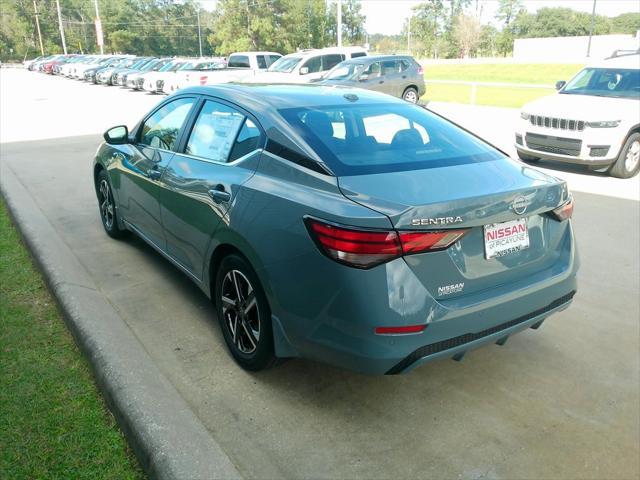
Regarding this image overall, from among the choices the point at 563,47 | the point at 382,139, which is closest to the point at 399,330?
the point at 382,139

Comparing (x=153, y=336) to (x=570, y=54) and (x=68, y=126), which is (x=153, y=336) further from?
(x=570, y=54)

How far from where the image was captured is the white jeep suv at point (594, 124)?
338 inches

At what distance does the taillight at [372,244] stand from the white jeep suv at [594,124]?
7.03m

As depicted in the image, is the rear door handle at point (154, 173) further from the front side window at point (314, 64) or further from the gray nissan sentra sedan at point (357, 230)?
the front side window at point (314, 64)

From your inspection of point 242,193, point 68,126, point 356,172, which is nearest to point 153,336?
point 242,193

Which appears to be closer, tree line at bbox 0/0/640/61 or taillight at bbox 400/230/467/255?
taillight at bbox 400/230/467/255

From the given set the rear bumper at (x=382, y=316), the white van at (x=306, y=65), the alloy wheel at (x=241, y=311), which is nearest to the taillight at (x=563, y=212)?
the rear bumper at (x=382, y=316)

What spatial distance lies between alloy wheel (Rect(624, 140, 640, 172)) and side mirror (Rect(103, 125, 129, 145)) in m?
7.27

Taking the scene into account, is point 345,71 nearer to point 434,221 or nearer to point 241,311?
point 241,311

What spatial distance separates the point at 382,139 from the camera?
3.54 meters

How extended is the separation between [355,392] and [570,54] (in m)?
82.9

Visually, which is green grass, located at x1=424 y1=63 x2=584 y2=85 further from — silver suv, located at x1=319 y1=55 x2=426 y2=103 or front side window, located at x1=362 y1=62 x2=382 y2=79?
front side window, located at x1=362 y1=62 x2=382 y2=79

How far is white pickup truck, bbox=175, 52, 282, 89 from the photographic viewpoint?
74.9 ft

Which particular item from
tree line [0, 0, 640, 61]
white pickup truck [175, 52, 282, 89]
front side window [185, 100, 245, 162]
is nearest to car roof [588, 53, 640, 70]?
front side window [185, 100, 245, 162]
